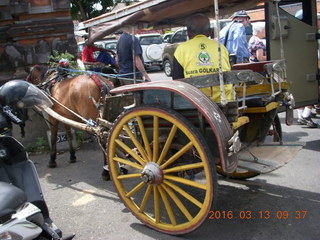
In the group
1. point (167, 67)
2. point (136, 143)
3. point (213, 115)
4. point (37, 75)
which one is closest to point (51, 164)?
point (37, 75)

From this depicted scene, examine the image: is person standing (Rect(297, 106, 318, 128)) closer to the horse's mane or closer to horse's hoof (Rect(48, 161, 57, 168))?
horse's hoof (Rect(48, 161, 57, 168))

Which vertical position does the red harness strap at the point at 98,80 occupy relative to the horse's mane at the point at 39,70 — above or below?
below

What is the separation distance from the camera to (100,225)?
359 cm

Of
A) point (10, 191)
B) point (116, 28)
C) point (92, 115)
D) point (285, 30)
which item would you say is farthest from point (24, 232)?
point (285, 30)

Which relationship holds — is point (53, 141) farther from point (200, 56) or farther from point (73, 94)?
point (200, 56)

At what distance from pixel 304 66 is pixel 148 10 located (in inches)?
121

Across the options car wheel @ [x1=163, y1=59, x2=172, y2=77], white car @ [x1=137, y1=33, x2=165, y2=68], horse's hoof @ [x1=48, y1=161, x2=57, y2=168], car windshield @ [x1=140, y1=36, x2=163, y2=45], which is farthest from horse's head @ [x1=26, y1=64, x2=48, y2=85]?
car windshield @ [x1=140, y1=36, x2=163, y2=45]

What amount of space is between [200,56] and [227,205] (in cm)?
162

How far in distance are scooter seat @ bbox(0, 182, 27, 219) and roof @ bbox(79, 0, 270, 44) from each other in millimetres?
1686

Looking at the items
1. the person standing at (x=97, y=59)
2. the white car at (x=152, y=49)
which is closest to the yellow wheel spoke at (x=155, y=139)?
the person standing at (x=97, y=59)

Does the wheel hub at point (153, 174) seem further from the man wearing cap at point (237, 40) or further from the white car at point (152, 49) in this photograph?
the white car at point (152, 49)

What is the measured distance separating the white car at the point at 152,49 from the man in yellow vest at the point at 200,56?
14.6m

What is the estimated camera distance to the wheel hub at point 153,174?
306 cm

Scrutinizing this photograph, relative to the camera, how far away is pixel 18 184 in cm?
285
